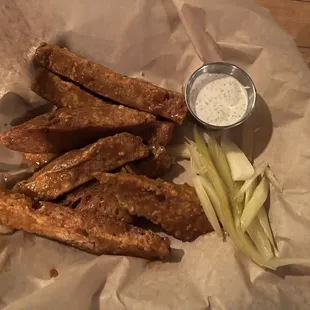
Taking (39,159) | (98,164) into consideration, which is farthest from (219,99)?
(39,159)

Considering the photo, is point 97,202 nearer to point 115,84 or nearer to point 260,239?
point 115,84

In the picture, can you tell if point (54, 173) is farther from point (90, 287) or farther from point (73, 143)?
point (90, 287)

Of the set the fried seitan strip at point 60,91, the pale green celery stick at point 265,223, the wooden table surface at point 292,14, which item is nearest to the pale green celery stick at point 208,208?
the pale green celery stick at point 265,223

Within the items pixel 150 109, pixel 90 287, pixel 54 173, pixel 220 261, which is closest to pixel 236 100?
pixel 150 109

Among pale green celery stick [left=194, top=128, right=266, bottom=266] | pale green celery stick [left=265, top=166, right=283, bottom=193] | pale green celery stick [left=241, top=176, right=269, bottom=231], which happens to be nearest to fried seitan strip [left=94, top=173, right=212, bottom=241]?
pale green celery stick [left=194, top=128, right=266, bottom=266]

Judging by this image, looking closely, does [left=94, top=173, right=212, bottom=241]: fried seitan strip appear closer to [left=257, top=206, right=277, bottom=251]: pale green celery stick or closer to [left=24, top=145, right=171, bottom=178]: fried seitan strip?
[left=24, top=145, right=171, bottom=178]: fried seitan strip

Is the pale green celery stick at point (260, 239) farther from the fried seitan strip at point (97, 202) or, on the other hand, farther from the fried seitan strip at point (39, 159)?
the fried seitan strip at point (39, 159)
